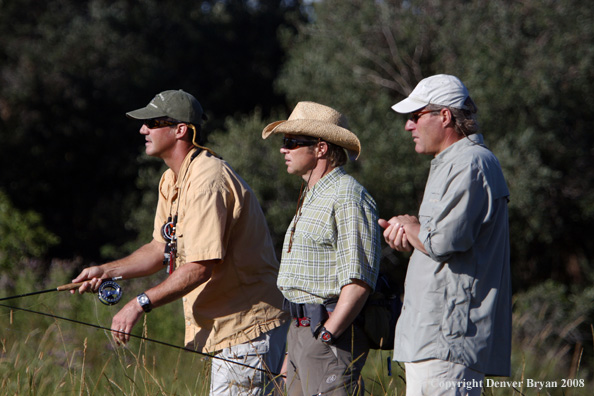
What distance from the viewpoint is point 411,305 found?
102 inches

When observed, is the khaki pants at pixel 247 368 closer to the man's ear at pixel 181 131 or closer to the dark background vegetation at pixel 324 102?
the man's ear at pixel 181 131

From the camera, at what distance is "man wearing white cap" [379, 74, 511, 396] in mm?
2453

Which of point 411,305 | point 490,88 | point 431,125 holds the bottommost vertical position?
point 411,305

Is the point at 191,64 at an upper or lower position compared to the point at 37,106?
upper

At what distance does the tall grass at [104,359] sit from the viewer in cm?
349

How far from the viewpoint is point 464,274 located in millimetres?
2482

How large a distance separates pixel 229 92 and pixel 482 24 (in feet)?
25.3

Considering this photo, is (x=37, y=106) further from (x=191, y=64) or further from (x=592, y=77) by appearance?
(x=592, y=77)

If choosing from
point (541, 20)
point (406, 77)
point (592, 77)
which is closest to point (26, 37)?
point (406, 77)

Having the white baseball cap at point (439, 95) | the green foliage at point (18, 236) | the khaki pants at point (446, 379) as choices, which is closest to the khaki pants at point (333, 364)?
the khaki pants at point (446, 379)

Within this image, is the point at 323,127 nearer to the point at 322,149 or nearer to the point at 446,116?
the point at 322,149

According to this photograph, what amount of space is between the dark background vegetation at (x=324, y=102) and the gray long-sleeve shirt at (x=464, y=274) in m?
7.39

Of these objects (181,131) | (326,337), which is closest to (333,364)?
(326,337)

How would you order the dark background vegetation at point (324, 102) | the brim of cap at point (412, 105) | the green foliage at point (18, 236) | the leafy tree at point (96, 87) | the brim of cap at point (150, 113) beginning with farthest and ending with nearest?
the leafy tree at point (96, 87) < the dark background vegetation at point (324, 102) < the green foliage at point (18, 236) < the brim of cap at point (150, 113) < the brim of cap at point (412, 105)
